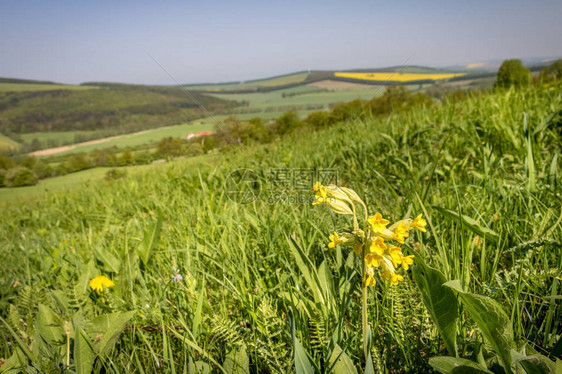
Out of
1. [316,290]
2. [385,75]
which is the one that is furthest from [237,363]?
[385,75]

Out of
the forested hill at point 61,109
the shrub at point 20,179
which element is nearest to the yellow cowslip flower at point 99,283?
the shrub at point 20,179

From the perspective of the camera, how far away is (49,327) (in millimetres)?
1380

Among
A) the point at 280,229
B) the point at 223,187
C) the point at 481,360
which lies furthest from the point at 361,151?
the point at 481,360


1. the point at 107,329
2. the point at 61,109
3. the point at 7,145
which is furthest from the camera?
the point at 61,109

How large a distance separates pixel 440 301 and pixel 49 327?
167 centimetres

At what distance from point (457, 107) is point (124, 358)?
5.78m

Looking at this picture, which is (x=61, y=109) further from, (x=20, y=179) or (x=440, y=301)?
(x=440, y=301)

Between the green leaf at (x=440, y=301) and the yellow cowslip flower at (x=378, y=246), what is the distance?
17 centimetres

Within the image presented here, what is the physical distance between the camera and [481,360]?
0.89m

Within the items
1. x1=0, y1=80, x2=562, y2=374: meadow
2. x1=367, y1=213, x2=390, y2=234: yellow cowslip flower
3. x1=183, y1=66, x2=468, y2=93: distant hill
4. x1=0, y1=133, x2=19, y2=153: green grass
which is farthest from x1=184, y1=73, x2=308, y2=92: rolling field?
x1=0, y1=133, x2=19, y2=153: green grass

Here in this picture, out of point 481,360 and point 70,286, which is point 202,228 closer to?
point 70,286

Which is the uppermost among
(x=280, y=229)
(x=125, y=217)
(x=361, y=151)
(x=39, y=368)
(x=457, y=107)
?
(x=457, y=107)

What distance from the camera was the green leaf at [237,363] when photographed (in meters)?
1.04

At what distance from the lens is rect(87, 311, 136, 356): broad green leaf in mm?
1222
